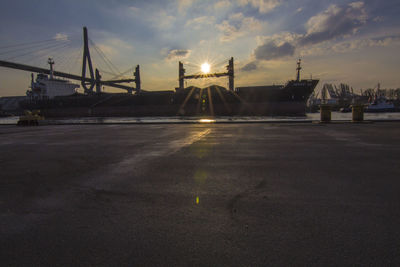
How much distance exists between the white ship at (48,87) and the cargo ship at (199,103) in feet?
34.7

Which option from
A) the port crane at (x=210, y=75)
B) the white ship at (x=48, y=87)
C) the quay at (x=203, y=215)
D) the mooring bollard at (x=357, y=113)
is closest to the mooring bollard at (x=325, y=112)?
the mooring bollard at (x=357, y=113)

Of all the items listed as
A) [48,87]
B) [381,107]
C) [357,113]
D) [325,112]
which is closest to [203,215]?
[325,112]

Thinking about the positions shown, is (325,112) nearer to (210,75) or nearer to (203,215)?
(203,215)

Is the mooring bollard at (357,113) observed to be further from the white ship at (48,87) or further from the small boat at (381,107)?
the white ship at (48,87)

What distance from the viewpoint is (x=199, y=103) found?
44312mm

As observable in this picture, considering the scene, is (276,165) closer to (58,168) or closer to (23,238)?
(23,238)

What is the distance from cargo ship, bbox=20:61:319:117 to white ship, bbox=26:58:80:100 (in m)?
10.6

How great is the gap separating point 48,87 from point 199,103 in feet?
194

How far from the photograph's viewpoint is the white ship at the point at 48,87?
6575 cm

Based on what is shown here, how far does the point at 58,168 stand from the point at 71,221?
3.04m

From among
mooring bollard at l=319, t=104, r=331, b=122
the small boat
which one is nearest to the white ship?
mooring bollard at l=319, t=104, r=331, b=122

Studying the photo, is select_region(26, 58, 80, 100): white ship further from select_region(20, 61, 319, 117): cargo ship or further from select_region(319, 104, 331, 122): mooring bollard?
select_region(319, 104, 331, 122): mooring bollard

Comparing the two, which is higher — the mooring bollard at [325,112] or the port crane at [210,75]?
the port crane at [210,75]

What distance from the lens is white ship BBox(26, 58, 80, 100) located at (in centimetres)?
6575
